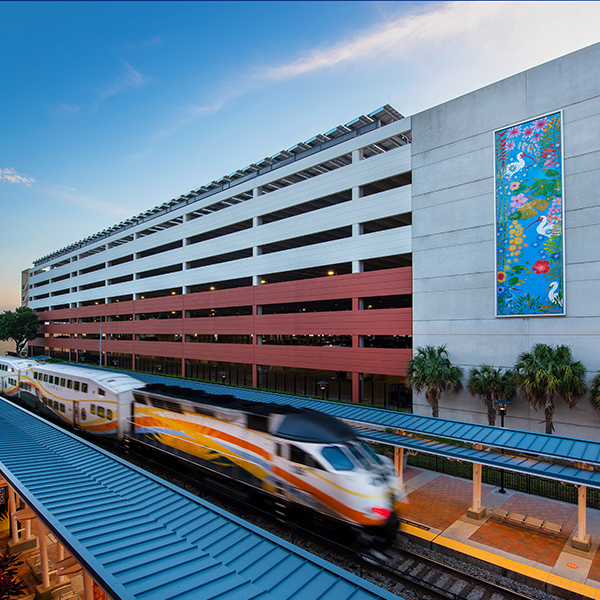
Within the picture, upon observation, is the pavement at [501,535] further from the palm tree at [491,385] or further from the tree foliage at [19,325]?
the tree foliage at [19,325]

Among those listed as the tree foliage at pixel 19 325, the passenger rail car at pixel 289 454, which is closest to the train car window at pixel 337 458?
the passenger rail car at pixel 289 454

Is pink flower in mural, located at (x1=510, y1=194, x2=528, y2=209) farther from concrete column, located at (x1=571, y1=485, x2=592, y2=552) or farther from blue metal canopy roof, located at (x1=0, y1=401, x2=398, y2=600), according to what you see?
blue metal canopy roof, located at (x1=0, y1=401, x2=398, y2=600)

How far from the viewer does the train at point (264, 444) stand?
425 inches

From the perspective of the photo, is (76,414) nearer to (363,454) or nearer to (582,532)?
(363,454)

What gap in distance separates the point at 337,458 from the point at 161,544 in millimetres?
5348

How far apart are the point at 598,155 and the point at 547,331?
33.5ft

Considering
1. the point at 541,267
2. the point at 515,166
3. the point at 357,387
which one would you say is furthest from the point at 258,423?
the point at 515,166

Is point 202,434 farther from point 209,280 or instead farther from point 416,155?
point 209,280

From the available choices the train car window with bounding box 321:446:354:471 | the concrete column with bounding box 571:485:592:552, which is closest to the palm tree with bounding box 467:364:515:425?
the concrete column with bounding box 571:485:592:552

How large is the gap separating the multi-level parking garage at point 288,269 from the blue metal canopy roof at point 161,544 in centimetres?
2282

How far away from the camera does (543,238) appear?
23.0 m

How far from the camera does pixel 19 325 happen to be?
85500 millimetres

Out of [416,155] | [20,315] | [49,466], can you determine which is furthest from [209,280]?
[20,315]

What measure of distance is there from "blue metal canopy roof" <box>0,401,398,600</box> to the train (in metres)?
3.65
